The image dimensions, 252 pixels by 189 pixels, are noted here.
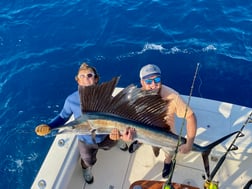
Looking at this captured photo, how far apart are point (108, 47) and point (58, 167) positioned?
3.68 meters

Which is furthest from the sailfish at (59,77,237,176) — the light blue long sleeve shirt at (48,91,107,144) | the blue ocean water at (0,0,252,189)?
the blue ocean water at (0,0,252,189)

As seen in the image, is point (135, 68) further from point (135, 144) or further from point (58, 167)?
point (58, 167)

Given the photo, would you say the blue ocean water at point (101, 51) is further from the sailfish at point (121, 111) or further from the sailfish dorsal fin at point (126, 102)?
the sailfish dorsal fin at point (126, 102)

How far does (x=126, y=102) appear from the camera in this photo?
2691 millimetres

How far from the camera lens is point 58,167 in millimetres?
3539

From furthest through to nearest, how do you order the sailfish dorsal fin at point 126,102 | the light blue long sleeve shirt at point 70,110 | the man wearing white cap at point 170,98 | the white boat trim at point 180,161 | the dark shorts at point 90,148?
the white boat trim at point 180,161 → the dark shorts at point 90,148 → the light blue long sleeve shirt at point 70,110 → the man wearing white cap at point 170,98 → the sailfish dorsal fin at point 126,102

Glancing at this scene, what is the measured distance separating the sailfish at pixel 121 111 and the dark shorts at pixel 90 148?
63 centimetres

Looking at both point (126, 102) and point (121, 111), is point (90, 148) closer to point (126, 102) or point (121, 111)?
point (121, 111)

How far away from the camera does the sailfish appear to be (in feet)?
8.69

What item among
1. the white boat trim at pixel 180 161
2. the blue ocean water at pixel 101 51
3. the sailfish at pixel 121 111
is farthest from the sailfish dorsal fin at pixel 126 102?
the blue ocean water at pixel 101 51

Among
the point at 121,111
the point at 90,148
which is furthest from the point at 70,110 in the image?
the point at 121,111

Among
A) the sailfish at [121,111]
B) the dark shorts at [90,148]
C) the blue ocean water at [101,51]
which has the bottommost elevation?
the dark shorts at [90,148]

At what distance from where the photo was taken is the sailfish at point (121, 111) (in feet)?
8.69

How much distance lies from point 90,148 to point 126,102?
39.8 inches
